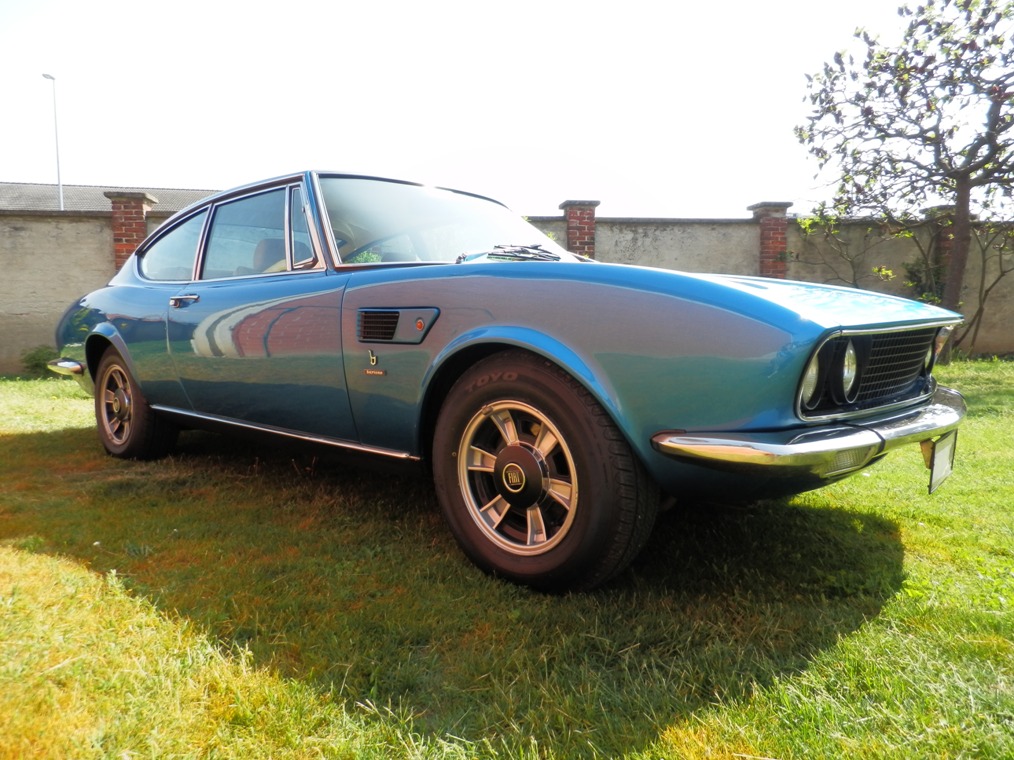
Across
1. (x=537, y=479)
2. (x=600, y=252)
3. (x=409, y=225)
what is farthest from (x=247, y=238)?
(x=600, y=252)

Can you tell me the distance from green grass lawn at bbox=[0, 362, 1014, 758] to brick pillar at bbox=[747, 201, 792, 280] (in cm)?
852

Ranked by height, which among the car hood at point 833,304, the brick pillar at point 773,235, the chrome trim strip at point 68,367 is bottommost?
the chrome trim strip at point 68,367

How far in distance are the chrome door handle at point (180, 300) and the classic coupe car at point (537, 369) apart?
35 mm

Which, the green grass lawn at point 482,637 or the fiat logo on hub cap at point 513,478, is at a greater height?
the fiat logo on hub cap at point 513,478

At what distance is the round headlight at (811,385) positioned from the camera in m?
1.90

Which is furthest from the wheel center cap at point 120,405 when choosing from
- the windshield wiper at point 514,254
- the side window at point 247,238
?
the windshield wiper at point 514,254

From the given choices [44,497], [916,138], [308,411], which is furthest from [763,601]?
[916,138]

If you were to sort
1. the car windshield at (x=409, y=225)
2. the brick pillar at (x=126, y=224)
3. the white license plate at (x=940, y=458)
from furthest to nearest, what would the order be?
1. the brick pillar at (x=126, y=224)
2. the car windshield at (x=409, y=225)
3. the white license plate at (x=940, y=458)

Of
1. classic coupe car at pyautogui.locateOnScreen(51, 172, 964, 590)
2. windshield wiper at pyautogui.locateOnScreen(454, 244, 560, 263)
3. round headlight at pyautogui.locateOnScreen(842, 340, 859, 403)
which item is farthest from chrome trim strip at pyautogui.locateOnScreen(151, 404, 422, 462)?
round headlight at pyautogui.locateOnScreen(842, 340, 859, 403)

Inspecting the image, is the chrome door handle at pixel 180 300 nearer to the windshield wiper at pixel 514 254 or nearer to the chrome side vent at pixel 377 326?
the chrome side vent at pixel 377 326

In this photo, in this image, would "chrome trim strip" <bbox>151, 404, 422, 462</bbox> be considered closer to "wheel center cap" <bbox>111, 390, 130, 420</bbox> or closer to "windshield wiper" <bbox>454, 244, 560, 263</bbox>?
"wheel center cap" <bbox>111, 390, 130, 420</bbox>

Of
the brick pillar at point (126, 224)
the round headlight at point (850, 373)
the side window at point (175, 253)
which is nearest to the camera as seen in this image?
the round headlight at point (850, 373)

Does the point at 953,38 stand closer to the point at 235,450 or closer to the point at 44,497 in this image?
the point at 235,450

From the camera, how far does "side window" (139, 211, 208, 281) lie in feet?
12.4
